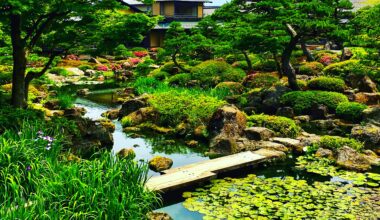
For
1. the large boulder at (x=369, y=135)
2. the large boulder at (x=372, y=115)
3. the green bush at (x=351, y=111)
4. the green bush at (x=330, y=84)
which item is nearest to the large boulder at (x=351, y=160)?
the large boulder at (x=369, y=135)

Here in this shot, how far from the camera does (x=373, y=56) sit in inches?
677

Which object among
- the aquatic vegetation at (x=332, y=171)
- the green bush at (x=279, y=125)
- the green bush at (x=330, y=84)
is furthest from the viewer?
the green bush at (x=330, y=84)

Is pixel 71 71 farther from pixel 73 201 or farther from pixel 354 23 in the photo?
pixel 73 201

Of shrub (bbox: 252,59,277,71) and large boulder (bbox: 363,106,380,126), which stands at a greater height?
shrub (bbox: 252,59,277,71)

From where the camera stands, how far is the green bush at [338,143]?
1310cm

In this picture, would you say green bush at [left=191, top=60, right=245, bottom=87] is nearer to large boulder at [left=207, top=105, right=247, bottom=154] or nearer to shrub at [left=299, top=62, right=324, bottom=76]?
shrub at [left=299, top=62, right=324, bottom=76]

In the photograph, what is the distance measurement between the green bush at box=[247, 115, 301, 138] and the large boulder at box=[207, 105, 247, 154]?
0.83m

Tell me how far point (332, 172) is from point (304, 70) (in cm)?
1608

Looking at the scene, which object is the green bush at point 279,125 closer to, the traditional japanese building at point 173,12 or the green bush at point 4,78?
the green bush at point 4,78

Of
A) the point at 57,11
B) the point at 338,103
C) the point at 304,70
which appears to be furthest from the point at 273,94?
the point at 57,11

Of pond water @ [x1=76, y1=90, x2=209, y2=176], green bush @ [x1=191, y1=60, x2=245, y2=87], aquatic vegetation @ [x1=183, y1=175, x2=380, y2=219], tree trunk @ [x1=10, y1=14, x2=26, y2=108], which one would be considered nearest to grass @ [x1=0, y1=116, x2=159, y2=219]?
aquatic vegetation @ [x1=183, y1=175, x2=380, y2=219]

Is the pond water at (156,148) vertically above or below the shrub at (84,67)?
below

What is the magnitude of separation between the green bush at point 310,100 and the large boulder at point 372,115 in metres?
1.95

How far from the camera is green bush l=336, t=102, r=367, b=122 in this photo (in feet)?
57.7
